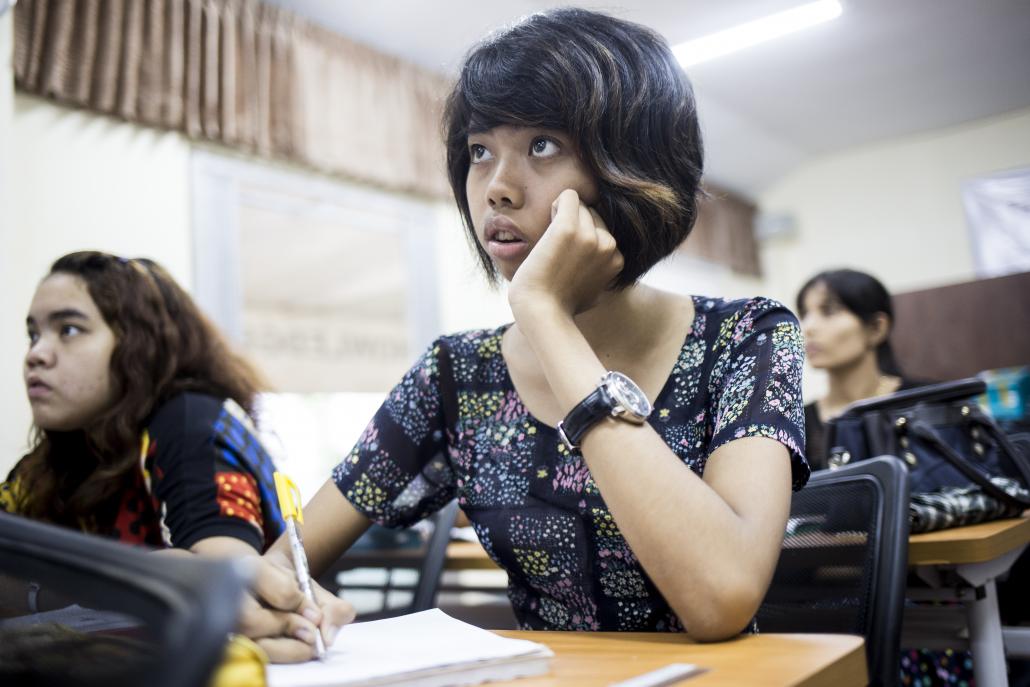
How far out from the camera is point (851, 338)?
3.30 meters

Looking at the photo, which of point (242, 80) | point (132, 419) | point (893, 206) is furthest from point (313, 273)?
point (893, 206)

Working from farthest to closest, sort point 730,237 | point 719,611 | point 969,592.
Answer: point 730,237, point 969,592, point 719,611

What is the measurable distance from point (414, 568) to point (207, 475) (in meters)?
0.44

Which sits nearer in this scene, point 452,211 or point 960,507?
point 960,507

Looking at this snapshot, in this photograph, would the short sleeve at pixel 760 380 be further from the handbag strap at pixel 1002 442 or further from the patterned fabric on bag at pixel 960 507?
the handbag strap at pixel 1002 442

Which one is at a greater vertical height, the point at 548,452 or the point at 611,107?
the point at 611,107

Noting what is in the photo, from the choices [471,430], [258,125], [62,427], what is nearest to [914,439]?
[471,430]

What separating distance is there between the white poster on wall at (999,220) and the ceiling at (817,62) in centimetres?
52

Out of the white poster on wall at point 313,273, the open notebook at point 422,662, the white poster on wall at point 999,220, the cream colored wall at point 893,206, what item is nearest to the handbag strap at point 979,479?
the open notebook at point 422,662

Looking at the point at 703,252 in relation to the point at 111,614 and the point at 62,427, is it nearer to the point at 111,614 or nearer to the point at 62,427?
the point at 62,427

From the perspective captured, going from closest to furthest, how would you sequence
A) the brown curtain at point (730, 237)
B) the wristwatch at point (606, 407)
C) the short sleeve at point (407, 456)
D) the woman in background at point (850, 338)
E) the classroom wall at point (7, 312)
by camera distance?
the wristwatch at point (606, 407), the short sleeve at point (407, 456), the classroom wall at point (7, 312), the woman in background at point (850, 338), the brown curtain at point (730, 237)

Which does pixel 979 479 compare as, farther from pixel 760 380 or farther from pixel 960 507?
pixel 760 380

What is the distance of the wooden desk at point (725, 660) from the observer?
1.87 ft

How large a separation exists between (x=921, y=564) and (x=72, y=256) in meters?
1.69
